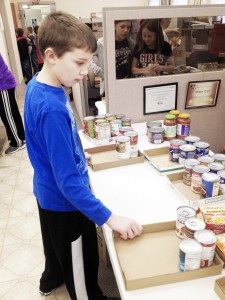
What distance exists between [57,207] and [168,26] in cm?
127

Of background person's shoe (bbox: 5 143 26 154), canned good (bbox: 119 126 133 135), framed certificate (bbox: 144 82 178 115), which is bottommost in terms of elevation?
background person's shoe (bbox: 5 143 26 154)

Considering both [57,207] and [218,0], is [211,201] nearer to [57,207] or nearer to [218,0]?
[57,207]

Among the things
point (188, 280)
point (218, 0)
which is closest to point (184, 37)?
point (188, 280)

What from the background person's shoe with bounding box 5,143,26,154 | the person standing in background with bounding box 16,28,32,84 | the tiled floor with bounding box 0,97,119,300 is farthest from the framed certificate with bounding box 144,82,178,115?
the person standing in background with bounding box 16,28,32,84

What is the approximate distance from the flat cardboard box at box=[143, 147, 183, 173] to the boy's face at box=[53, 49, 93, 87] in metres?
0.64

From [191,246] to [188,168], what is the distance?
48cm

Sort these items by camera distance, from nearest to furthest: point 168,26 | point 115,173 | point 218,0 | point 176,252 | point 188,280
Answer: point 188,280
point 176,252
point 115,173
point 168,26
point 218,0

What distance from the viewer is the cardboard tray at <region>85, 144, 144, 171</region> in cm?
137

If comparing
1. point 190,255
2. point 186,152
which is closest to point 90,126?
point 186,152

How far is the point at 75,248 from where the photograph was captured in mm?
1090

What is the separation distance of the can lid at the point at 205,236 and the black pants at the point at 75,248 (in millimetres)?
481

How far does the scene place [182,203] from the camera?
1116mm

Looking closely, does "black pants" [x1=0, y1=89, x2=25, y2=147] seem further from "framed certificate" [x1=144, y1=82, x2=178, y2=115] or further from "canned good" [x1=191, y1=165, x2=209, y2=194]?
"canned good" [x1=191, y1=165, x2=209, y2=194]

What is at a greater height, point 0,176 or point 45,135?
point 45,135
